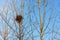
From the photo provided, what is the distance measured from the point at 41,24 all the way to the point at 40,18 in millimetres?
303

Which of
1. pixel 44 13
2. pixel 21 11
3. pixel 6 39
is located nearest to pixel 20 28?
pixel 21 11

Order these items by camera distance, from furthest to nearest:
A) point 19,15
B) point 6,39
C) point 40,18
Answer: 1. point 6,39
2. point 40,18
3. point 19,15

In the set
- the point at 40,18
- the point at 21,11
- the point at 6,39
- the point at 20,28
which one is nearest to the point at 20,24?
the point at 20,28

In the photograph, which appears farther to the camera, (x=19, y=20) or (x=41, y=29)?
(x=41, y=29)

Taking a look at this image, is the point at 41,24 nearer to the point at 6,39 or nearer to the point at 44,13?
the point at 44,13

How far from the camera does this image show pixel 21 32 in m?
6.32

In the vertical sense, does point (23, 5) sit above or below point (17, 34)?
above

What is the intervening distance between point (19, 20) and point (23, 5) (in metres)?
0.99

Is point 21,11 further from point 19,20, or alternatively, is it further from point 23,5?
Result: point 19,20

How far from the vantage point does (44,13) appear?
729 cm

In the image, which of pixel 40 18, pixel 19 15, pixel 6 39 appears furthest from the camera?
pixel 6 39

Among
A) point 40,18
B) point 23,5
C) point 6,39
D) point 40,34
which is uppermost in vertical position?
point 23,5

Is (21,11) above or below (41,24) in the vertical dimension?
above

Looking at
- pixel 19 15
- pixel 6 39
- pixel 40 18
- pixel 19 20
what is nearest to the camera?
pixel 19 20
